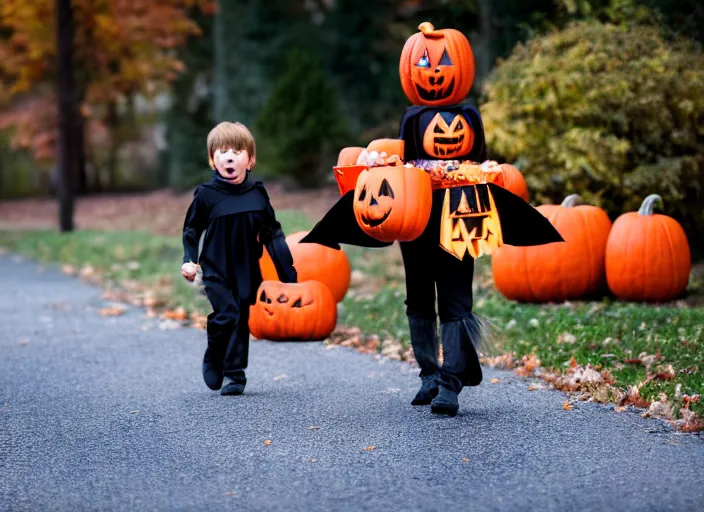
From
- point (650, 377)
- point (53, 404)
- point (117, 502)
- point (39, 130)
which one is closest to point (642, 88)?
point (650, 377)

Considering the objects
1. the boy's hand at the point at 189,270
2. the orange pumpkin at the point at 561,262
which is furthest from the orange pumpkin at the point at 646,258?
the boy's hand at the point at 189,270

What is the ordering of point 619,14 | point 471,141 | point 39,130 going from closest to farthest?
point 471,141 → point 619,14 → point 39,130

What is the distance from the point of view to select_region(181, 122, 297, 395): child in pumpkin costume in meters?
6.27

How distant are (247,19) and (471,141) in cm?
2300

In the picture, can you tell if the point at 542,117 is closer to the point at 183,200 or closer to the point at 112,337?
the point at 112,337

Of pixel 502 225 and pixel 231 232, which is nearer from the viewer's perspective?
pixel 502 225

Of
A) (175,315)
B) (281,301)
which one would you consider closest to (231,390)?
(281,301)

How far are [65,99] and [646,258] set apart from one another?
44.2 feet

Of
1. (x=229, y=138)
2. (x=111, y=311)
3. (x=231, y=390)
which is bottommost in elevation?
(x=111, y=311)

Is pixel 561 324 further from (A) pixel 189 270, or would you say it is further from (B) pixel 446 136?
(A) pixel 189 270

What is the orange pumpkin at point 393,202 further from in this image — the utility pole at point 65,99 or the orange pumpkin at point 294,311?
the utility pole at point 65,99

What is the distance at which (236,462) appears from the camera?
15.9 feet

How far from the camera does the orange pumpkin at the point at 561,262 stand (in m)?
9.44

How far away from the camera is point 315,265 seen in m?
9.32
